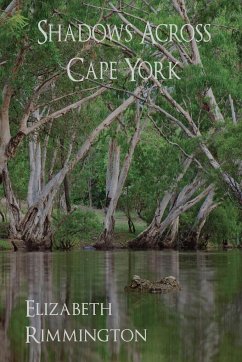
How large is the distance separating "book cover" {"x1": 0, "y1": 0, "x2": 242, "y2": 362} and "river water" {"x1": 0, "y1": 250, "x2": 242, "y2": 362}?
1.2 inches

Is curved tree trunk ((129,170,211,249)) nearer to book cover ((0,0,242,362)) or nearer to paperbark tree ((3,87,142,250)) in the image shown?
book cover ((0,0,242,362))

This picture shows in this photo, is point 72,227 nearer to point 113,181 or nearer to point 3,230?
point 3,230

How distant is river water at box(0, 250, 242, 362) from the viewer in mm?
8016

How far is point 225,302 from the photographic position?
12820 mm

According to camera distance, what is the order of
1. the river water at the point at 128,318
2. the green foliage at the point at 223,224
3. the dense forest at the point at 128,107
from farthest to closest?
the green foliage at the point at 223,224 → the dense forest at the point at 128,107 → the river water at the point at 128,318

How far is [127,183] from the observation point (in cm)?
4894

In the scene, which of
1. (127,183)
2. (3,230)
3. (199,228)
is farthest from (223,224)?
(3,230)

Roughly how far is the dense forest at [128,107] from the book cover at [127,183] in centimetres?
9

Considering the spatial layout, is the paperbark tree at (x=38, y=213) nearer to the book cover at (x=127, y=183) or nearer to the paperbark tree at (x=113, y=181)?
the book cover at (x=127, y=183)

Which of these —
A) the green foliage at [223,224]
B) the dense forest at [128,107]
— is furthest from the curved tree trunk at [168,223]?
the green foliage at [223,224]

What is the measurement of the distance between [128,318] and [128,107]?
2817 cm

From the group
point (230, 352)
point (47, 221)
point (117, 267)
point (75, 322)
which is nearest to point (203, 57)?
point (117, 267)

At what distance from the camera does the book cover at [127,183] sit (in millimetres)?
9680

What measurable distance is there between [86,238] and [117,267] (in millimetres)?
17778
